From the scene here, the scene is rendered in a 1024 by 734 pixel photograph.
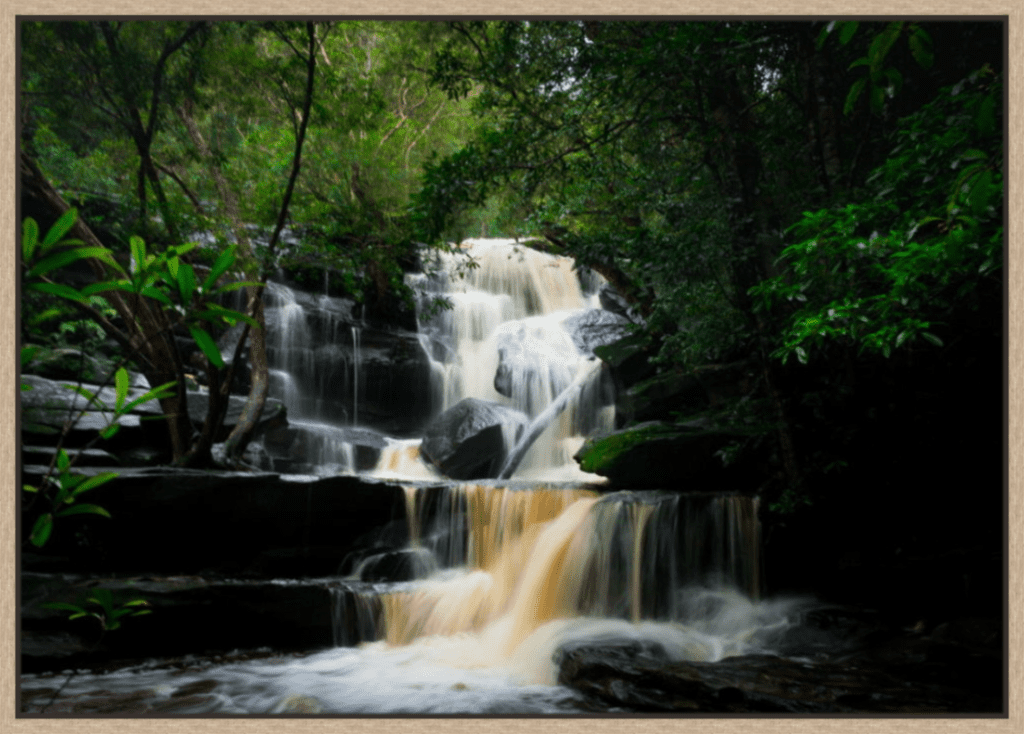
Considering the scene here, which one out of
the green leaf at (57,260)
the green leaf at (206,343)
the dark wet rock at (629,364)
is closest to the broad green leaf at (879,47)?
the green leaf at (206,343)

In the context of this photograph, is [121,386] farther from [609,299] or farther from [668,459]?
[609,299]

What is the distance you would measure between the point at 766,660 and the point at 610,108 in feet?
10.5

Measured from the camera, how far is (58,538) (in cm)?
398

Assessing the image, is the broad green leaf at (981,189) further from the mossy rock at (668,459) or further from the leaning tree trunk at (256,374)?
the leaning tree trunk at (256,374)

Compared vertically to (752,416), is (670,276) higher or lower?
higher

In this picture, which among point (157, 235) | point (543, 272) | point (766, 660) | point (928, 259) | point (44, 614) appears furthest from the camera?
point (543, 272)

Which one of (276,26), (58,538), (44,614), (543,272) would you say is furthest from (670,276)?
(543,272)

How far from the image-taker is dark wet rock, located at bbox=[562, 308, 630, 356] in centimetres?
896

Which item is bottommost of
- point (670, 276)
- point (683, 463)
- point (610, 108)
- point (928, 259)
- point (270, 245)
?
point (683, 463)

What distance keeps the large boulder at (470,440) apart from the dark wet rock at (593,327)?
199 cm

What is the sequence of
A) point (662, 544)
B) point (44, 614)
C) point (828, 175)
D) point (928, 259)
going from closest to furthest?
point (928, 259), point (44, 614), point (828, 175), point (662, 544)

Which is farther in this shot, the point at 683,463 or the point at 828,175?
the point at 683,463

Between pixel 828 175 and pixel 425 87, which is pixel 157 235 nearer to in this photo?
pixel 425 87

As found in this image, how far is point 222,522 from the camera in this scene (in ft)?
14.8
